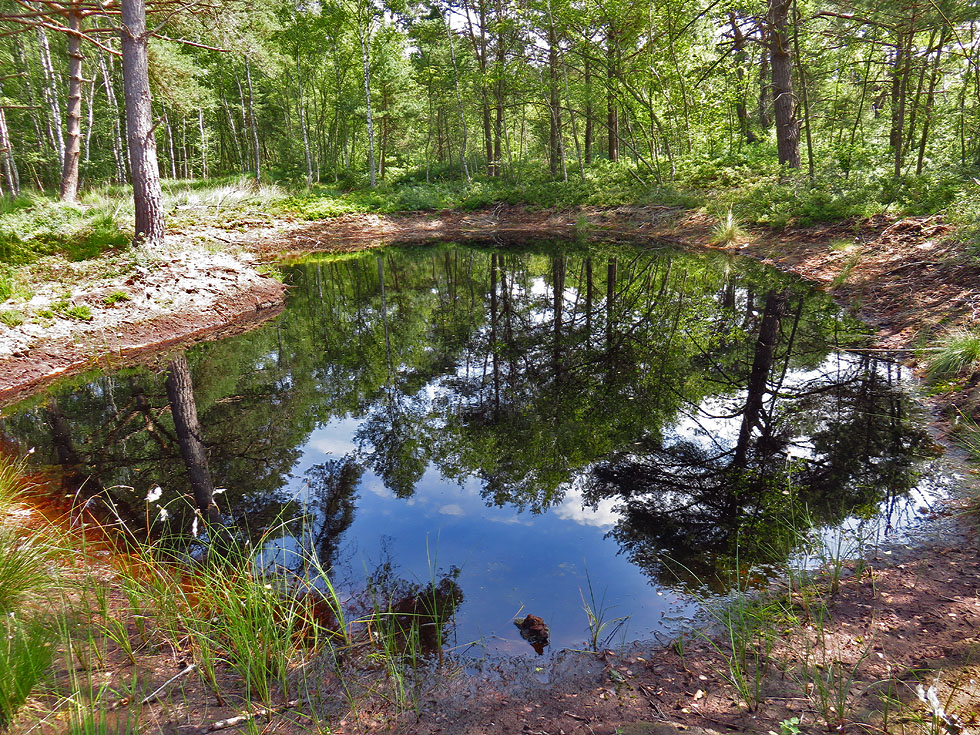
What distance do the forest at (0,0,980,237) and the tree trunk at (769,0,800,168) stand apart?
6 centimetres

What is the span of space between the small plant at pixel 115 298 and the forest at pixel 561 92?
121 inches

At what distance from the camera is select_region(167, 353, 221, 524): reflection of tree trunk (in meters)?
4.21

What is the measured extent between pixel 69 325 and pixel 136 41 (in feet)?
18.4

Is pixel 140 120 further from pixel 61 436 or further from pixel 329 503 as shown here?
pixel 329 503

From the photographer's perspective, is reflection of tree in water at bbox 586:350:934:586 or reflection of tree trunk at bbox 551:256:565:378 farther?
reflection of tree trunk at bbox 551:256:565:378

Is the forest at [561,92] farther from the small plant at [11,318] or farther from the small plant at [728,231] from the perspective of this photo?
the small plant at [11,318]

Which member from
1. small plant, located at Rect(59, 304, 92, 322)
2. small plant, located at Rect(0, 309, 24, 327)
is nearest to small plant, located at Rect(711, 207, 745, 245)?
small plant, located at Rect(59, 304, 92, 322)

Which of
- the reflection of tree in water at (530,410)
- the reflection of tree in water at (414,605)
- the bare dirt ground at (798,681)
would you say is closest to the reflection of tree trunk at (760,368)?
the reflection of tree in water at (530,410)

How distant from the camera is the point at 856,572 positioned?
9.90 ft

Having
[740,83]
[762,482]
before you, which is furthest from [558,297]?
[740,83]

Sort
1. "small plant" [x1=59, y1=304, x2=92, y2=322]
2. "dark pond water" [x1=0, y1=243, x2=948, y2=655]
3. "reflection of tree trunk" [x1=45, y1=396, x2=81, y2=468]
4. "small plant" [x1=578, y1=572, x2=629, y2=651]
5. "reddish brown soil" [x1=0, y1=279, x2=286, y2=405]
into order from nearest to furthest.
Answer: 1. "small plant" [x1=578, y1=572, x2=629, y2=651]
2. "dark pond water" [x1=0, y1=243, x2=948, y2=655]
3. "reflection of tree trunk" [x1=45, y1=396, x2=81, y2=468]
4. "reddish brown soil" [x1=0, y1=279, x2=286, y2=405]
5. "small plant" [x1=59, y1=304, x2=92, y2=322]

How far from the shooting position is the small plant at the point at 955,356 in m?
5.30

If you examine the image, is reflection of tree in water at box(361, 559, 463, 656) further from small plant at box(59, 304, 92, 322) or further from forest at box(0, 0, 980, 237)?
forest at box(0, 0, 980, 237)

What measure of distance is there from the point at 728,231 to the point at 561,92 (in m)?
11.6
